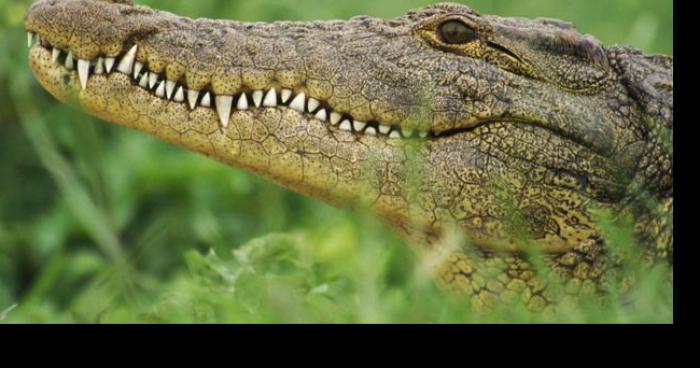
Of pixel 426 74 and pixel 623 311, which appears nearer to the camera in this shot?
pixel 623 311

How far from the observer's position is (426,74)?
3580 millimetres

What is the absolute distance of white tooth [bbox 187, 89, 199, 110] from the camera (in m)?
3.39

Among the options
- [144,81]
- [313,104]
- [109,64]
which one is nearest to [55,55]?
[109,64]

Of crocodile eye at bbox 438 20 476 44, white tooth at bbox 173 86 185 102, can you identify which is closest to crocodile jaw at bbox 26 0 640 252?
white tooth at bbox 173 86 185 102

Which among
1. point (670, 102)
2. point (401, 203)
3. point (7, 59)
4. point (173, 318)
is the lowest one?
point (173, 318)

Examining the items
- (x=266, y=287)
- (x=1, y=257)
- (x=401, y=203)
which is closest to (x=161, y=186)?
(x=1, y=257)

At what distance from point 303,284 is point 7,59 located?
139 inches

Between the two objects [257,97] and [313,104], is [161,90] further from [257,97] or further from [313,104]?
[313,104]

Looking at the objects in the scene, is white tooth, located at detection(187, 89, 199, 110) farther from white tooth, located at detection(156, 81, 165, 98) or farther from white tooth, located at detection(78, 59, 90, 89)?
white tooth, located at detection(78, 59, 90, 89)

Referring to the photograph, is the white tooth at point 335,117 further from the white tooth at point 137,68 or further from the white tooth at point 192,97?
the white tooth at point 137,68

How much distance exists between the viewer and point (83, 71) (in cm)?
344

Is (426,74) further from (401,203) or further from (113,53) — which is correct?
(113,53)

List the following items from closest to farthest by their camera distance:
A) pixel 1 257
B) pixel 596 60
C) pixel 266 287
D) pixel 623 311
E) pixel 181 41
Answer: pixel 266 287, pixel 623 311, pixel 181 41, pixel 596 60, pixel 1 257

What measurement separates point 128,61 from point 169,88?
149 millimetres
